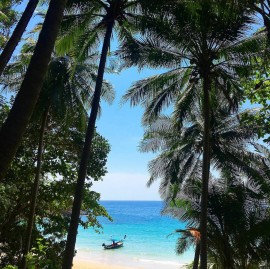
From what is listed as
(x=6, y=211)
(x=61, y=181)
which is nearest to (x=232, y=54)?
(x=61, y=181)

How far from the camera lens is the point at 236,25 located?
11383mm

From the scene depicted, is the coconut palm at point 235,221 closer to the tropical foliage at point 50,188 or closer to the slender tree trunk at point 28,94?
the tropical foliage at point 50,188

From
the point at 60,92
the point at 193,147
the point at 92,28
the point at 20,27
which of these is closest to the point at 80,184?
the point at 20,27

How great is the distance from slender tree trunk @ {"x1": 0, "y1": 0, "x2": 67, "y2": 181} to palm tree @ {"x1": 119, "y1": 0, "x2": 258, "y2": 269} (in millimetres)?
6467

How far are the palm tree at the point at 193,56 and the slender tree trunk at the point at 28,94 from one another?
255 inches

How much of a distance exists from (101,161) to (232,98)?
6.00 meters

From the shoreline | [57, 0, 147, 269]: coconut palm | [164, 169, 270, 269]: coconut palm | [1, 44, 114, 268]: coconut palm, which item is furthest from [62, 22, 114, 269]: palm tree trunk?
the shoreline

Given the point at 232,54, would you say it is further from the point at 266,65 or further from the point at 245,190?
the point at 245,190

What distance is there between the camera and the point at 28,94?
176 inches

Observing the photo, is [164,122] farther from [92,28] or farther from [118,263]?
[118,263]

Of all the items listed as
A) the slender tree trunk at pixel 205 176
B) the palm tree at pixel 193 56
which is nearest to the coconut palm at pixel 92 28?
the palm tree at pixel 193 56

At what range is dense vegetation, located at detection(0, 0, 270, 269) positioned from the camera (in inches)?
434

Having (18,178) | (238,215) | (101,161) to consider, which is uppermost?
(101,161)

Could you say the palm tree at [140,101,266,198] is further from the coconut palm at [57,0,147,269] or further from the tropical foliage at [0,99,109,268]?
the coconut palm at [57,0,147,269]
